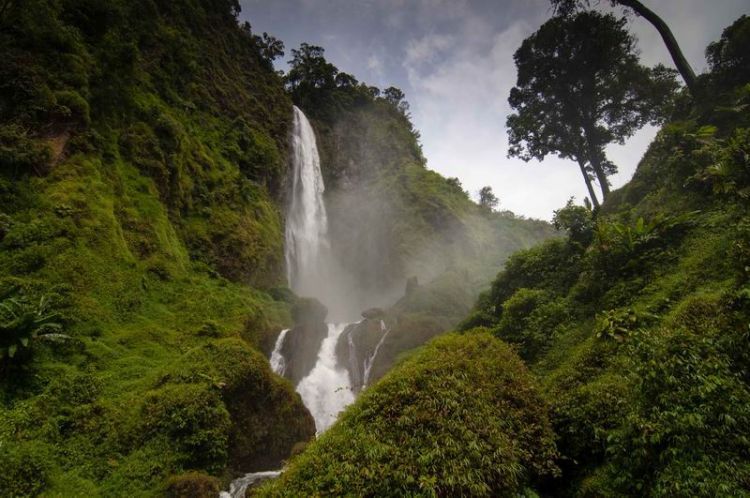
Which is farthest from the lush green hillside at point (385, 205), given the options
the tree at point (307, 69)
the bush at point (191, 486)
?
the bush at point (191, 486)

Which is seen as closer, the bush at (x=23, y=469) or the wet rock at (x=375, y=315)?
the bush at (x=23, y=469)

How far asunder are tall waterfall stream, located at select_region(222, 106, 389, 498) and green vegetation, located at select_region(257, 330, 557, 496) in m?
13.9

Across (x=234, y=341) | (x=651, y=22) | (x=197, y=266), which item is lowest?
(x=234, y=341)

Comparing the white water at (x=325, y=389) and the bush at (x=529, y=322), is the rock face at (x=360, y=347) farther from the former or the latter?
the bush at (x=529, y=322)

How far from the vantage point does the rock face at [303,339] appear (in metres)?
19.2

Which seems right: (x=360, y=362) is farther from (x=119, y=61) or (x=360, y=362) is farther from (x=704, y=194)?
(x=119, y=61)

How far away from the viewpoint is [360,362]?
21094mm

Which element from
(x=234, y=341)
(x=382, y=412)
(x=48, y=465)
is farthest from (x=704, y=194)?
(x=48, y=465)

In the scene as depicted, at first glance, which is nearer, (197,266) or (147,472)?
(147,472)

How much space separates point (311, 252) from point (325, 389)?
17.7 m

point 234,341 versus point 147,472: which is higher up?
point 234,341

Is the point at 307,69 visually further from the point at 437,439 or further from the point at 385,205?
the point at 437,439

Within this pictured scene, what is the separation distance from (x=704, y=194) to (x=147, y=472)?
15.7 meters

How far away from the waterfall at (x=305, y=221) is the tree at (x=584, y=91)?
1932 cm
